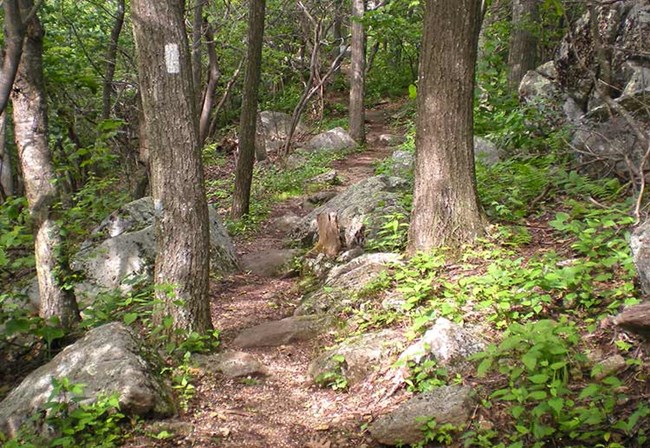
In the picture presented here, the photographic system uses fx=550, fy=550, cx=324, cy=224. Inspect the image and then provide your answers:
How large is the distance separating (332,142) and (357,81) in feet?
6.15

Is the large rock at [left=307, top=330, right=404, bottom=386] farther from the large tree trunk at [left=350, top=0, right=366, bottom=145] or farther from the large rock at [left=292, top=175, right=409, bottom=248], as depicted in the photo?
the large tree trunk at [left=350, top=0, right=366, bottom=145]

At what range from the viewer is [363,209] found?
6.98 m

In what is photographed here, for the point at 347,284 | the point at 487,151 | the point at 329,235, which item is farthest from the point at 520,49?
the point at 347,284

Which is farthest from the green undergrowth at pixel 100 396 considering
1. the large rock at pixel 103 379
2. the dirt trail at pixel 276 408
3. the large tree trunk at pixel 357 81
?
the large tree trunk at pixel 357 81

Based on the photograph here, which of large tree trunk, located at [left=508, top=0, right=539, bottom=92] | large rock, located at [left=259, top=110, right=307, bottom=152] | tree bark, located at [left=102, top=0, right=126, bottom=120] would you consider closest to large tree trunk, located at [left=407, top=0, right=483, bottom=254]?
large tree trunk, located at [left=508, top=0, right=539, bottom=92]

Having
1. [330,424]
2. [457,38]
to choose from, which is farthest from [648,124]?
[330,424]

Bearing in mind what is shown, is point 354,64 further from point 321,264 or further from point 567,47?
point 321,264

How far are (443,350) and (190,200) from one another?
7.54 feet

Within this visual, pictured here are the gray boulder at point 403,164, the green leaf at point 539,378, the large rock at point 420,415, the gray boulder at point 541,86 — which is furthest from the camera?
the gray boulder at point 403,164

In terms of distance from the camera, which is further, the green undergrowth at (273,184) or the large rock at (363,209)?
the green undergrowth at (273,184)

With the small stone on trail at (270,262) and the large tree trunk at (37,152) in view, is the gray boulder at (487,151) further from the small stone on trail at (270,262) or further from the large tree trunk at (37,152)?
the large tree trunk at (37,152)

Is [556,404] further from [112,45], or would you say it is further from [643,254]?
[112,45]

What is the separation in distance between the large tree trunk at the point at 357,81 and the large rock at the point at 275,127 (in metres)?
2.72

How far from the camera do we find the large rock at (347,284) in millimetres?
5188
